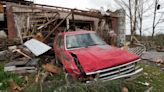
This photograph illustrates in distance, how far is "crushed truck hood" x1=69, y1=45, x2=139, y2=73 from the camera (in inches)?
280

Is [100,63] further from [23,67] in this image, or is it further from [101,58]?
[23,67]

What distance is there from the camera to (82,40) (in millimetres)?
9547

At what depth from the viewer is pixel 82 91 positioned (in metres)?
6.11

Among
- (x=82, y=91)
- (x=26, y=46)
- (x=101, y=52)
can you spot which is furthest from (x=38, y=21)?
(x=82, y=91)

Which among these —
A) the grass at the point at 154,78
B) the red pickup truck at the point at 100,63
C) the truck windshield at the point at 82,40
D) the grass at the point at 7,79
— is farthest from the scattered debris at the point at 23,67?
the grass at the point at 154,78

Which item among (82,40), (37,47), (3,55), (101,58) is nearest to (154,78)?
(82,40)

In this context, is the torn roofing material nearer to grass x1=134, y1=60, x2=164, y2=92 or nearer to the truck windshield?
the truck windshield

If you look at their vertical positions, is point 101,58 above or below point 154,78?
above

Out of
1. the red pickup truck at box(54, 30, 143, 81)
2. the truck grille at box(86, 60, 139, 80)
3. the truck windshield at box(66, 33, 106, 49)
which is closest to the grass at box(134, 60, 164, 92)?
the truck grille at box(86, 60, 139, 80)

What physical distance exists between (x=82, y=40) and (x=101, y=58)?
7.62ft

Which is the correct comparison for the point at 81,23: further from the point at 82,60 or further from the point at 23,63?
the point at 82,60

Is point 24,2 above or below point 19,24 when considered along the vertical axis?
above

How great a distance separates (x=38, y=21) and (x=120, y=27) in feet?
30.3

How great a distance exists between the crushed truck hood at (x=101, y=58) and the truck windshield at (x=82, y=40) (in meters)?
0.94
